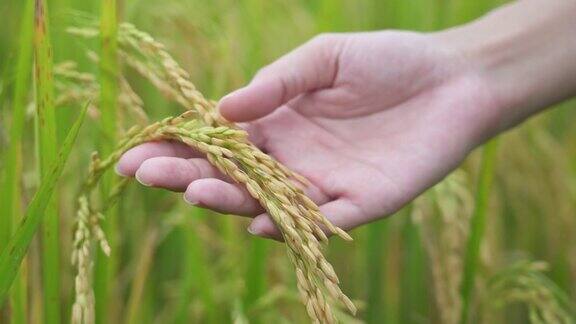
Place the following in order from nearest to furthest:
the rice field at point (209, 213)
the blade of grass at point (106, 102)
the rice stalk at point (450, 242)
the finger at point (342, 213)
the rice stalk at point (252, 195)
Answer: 1. the rice stalk at point (252, 195)
2. the rice field at point (209, 213)
3. the blade of grass at point (106, 102)
4. the finger at point (342, 213)
5. the rice stalk at point (450, 242)

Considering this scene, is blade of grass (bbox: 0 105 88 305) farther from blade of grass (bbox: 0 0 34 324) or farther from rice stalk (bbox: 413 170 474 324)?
rice stalk (bbox: 413 170 474 324)

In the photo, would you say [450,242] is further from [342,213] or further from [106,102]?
[106,102]

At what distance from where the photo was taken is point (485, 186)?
1.32 metres

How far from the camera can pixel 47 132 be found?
942mm

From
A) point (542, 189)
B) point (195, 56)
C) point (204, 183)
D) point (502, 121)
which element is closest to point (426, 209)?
point (502, 121)

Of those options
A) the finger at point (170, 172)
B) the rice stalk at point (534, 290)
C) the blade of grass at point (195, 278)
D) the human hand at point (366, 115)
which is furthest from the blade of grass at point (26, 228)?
the rice stalk at point (534, 290)

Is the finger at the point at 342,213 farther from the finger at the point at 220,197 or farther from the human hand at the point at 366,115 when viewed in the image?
the finger at the point at 220,197

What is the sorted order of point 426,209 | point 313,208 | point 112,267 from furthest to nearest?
point 426,209
point 112,267
point 313,208

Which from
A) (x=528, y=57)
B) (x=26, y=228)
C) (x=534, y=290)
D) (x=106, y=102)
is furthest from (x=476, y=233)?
(x=26, y=228)

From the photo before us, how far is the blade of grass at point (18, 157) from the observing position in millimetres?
1004

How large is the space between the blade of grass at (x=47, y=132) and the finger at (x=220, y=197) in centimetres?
16

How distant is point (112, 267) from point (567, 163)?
53.4 inches

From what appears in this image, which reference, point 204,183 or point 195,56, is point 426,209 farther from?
point 204,183

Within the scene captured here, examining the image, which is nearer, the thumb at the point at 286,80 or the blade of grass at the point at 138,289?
the thumb at the point at 286,80
